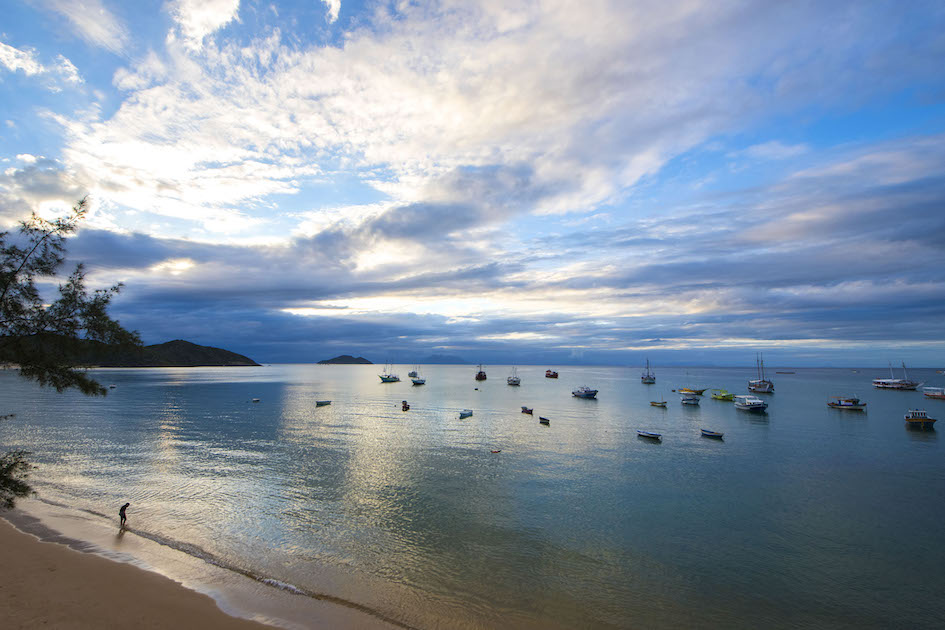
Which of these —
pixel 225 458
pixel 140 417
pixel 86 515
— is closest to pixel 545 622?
pixel 86 515

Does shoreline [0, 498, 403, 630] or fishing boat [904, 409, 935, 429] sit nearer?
shoreline [0, 498, 403, 630]

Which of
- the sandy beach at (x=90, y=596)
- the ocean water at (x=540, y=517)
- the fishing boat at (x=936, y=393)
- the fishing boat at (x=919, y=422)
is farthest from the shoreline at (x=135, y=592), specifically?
the fishing boat at (x=936, y=393)

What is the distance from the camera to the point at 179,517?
2636 centimetres

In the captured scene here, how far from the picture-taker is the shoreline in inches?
594

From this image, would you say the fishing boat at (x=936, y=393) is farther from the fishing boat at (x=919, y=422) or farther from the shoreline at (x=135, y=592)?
the shoreline at (x=135, y=592)

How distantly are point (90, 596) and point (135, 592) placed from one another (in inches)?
55.3

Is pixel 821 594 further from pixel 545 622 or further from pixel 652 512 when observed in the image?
pixel 545 622

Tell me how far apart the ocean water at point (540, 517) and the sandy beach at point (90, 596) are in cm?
213

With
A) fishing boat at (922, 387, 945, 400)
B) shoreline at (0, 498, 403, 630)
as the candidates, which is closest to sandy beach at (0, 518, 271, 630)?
shoreline at (0, 498, 403, 630)

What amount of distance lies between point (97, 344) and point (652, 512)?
1215 inches

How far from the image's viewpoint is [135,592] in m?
16.8

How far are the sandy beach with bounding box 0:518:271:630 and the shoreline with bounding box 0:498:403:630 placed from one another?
0.09 feet

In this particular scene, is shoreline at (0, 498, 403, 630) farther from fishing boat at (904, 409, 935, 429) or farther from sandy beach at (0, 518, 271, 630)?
fishing boat at (904, 409, 935, 429)

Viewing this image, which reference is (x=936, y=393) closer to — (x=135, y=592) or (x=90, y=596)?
(x=135, y=592)
